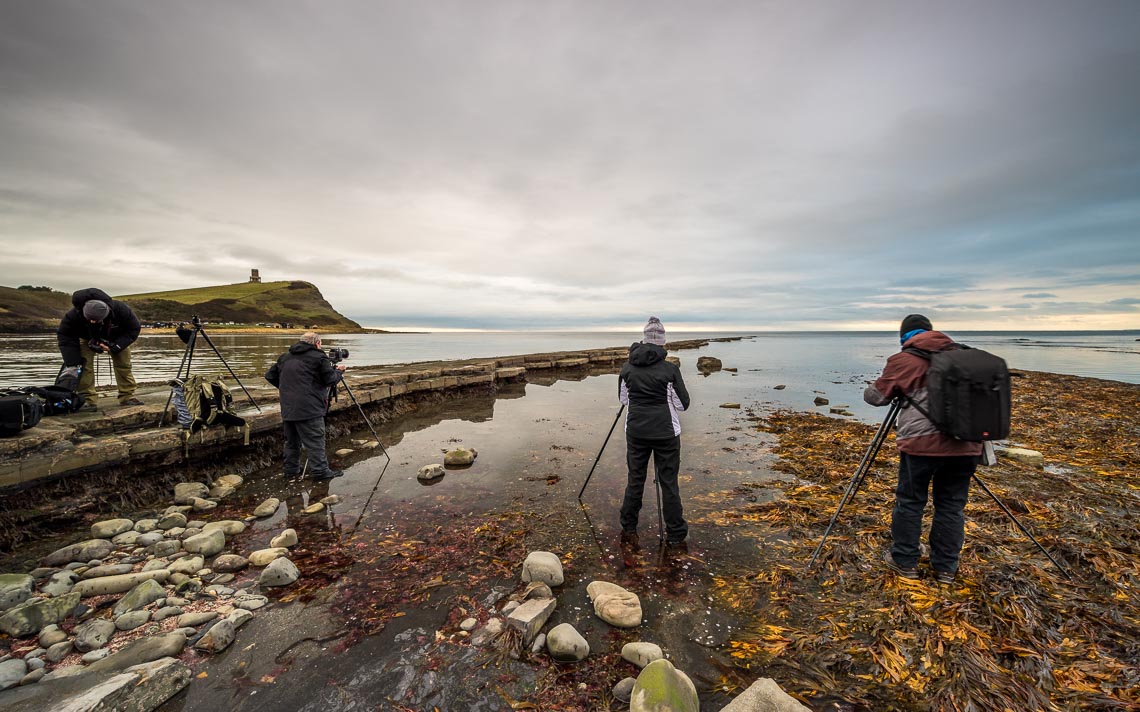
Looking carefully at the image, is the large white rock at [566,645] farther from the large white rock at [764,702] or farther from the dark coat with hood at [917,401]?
the dark coat with hood at [917,401]

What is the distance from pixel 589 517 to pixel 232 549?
15.6 feet


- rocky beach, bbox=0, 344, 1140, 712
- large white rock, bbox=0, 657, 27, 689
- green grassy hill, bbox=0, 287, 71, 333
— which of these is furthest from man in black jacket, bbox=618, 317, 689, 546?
green grassy hill, bbox=0, 287, 71, 333

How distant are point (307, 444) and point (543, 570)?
5.41 m

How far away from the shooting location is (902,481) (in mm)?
4383

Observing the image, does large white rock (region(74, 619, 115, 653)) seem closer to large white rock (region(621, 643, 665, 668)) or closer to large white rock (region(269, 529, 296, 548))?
large white rock (region(269, 529, 296, 548))

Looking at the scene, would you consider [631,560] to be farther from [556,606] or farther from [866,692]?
[866,692]

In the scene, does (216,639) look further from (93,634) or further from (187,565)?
(187,565)

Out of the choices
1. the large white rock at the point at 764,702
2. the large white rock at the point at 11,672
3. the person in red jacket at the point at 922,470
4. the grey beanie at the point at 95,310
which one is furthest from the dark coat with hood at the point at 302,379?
the person in red jacket at the point at 922,470

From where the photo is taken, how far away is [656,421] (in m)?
5.18

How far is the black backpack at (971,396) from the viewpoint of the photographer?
12.2 ft

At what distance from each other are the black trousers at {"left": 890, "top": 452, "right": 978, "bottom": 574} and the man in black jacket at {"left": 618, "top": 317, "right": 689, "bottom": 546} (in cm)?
240

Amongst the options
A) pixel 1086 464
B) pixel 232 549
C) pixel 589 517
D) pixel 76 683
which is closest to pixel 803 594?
pixel 589 517

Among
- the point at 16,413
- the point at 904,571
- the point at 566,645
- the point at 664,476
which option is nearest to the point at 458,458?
the point at 664,476

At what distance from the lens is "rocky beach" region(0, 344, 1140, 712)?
2943 mm
